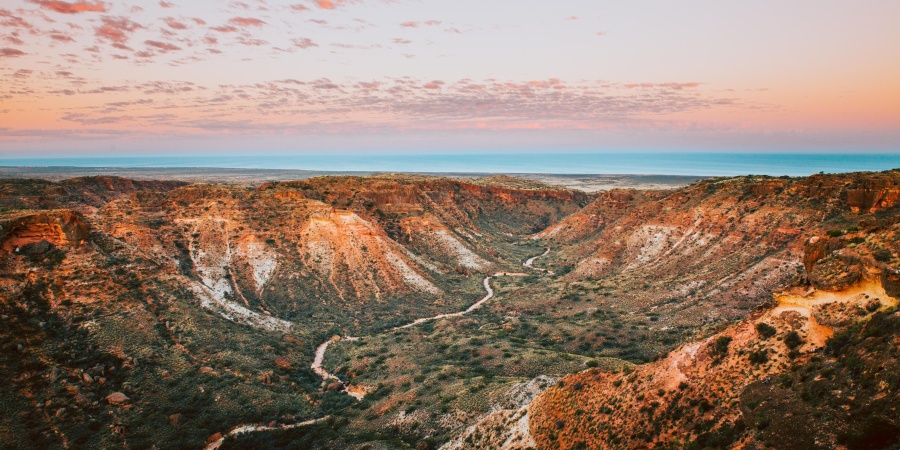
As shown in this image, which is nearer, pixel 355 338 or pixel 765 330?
pixel 765 330

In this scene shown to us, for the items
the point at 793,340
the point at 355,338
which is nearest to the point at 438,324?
the point at 355,338

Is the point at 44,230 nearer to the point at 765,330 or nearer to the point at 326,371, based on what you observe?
the point at 326,371

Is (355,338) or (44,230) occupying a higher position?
(44,230)

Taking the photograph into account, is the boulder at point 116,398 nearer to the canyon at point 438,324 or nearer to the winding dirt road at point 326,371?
the canyon at point 438,324

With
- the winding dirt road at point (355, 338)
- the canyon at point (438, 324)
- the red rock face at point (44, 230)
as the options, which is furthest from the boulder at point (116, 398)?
the red rock face at point (44, 230)

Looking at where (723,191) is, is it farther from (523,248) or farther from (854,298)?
(854,298)

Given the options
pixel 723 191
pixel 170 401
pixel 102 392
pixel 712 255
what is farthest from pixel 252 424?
pixel 723 191

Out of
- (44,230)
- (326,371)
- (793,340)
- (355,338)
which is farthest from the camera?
(355,338)

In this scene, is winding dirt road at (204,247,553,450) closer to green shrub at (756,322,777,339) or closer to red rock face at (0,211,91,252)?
red rock face at (0,211,91,252)
